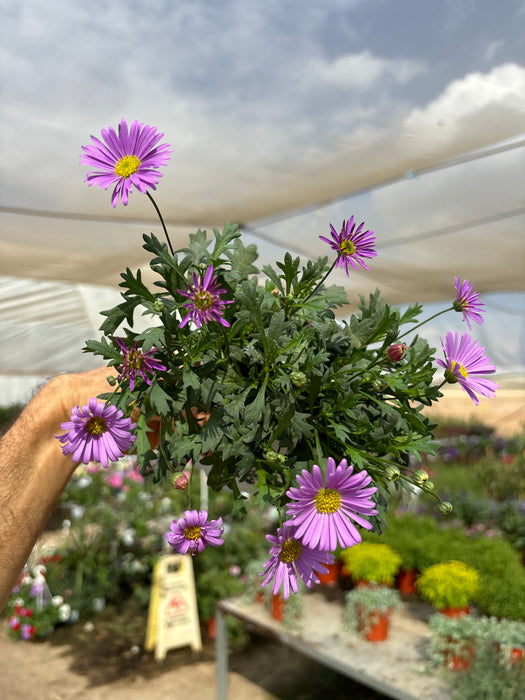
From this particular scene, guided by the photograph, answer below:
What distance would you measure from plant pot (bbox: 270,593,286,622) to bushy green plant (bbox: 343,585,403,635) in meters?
0.28

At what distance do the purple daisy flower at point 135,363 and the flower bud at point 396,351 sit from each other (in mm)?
237

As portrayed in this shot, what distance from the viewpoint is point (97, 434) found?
21.2 inches

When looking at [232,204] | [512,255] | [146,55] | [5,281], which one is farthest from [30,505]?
[5,281]

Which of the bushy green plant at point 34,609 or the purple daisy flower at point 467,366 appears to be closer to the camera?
the purple daisy flower at point 467,366

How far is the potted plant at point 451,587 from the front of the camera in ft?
8.09

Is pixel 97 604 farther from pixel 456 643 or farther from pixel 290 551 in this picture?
pixel 290 551

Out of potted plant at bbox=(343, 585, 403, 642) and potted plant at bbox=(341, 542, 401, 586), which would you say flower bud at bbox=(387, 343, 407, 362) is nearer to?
potted plant at bbox=(343, 585, 403, 642)

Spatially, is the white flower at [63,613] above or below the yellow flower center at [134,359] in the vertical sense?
below

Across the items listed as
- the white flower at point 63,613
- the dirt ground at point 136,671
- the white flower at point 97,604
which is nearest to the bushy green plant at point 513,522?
the dirt ground at point 136,671

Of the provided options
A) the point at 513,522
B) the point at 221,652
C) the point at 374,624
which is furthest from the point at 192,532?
the point at 513,522

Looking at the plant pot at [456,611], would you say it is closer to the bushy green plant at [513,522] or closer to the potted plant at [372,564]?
the potted plant at [372,564]

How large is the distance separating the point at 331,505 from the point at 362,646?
2.26 metres

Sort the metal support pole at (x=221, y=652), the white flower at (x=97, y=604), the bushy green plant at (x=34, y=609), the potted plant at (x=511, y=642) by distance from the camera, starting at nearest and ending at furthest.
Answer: the potted plant at (x=511, y=642) → the metal support pole at (x=221, y=652) → the bushy green plant at (x=34, y=609) → the white flower at (x=97, y=604)

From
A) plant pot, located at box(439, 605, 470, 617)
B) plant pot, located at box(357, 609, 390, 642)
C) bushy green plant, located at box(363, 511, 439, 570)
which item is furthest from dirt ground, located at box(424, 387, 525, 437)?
plant pot, located at box(357, 609, 390, 642)
